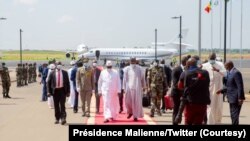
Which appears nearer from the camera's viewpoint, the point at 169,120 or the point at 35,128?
the point at 35,128

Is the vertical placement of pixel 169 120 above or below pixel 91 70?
below

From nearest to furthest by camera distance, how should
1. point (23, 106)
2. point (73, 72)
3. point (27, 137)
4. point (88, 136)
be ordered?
point (88, 136)
point (27, 137)
point (73, 72)
point (23, 106)

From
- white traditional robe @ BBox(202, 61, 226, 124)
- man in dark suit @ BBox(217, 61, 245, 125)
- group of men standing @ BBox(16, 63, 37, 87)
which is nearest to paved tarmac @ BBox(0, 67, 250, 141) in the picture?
white traditional robe @ BBox(202, 61, 226, 124)

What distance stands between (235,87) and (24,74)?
28.6 metres

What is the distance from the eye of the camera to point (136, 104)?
18203mm

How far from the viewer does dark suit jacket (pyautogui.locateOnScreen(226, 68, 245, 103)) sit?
590 inches

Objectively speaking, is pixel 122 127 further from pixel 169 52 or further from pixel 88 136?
pixel 169 52

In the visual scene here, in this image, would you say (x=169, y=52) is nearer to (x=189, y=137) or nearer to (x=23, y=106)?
(x=23, y=106)

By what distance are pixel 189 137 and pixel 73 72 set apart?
13.3 m

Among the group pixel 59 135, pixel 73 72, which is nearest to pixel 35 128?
pixel 59 135

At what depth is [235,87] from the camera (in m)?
15.2

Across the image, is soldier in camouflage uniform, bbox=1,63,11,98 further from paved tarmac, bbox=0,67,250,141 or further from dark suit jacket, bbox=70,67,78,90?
dark suit jacket, bbox=70,67,78,90

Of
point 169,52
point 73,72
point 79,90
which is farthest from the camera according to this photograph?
point 169,52
